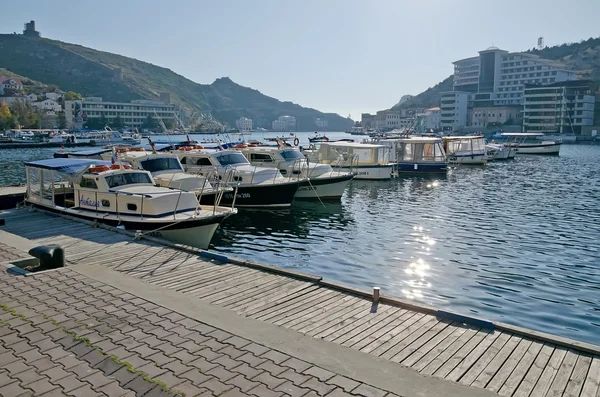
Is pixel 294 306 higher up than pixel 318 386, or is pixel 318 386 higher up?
pixel 318 386

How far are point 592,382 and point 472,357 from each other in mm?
1637

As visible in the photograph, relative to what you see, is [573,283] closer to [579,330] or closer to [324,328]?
[579,330]

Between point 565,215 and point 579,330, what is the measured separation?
1845 centimetres

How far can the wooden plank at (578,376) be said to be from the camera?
701 cm

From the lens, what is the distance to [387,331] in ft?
A: 29.5

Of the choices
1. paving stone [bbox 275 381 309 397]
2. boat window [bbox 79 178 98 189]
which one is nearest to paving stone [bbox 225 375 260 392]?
paving stone [bbox 275 381 309 397]

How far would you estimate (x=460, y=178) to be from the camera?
5019 cm

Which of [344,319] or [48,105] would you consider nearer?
[344,319]

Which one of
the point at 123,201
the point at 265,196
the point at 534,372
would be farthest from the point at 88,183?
the point at 534,372

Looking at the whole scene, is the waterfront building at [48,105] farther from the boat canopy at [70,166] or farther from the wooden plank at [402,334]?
the wooden plank at [402,334]

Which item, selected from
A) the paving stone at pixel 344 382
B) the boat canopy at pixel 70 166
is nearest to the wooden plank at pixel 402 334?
the paving stone at pixel 344 382

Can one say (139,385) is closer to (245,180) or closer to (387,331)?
(387,331)

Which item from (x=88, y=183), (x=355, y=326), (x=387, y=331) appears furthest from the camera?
(x=88, y=183)

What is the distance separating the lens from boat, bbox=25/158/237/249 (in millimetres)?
18094
